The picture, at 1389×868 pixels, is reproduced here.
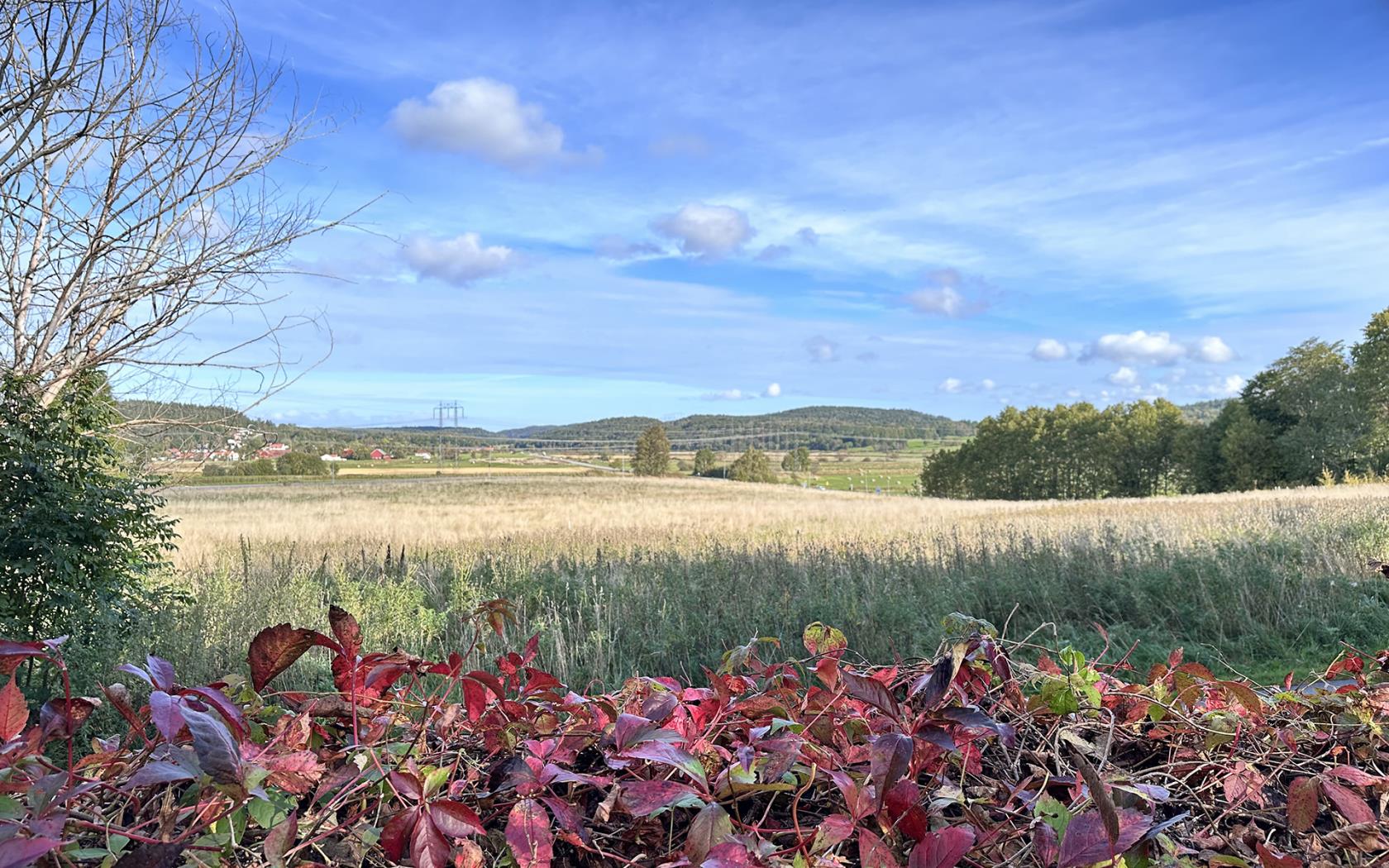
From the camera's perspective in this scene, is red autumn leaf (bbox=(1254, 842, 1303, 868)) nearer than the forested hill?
Yes

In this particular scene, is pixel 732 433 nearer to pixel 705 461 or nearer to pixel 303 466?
pixel 705 461

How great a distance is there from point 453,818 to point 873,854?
18.7 inches

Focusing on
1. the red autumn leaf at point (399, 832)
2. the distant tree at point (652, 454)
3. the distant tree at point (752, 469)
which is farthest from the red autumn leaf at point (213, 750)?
the distant tree at point (752, 469)

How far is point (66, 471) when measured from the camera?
5.05m

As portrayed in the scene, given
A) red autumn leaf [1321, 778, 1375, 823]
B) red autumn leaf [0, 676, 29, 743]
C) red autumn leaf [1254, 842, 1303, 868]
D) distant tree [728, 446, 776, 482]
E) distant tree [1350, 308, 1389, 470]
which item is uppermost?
distant tree [1350, 308, 1389, 470]

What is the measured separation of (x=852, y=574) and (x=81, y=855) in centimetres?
724

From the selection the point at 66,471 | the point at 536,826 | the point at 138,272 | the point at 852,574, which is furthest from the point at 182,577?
the point at 536,826

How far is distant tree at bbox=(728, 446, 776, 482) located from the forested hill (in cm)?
1006

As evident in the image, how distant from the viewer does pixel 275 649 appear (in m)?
0.98

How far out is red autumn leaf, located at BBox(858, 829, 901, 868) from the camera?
0.85 metres

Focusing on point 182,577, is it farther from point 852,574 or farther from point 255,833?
point 255,833

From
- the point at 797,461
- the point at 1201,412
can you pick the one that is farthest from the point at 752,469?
the point at 1201,412

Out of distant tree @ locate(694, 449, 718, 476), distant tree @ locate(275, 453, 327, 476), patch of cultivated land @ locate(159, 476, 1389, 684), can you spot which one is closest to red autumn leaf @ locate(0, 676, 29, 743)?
patch of cultivated land @ locate(159, 476, 1389, 684)

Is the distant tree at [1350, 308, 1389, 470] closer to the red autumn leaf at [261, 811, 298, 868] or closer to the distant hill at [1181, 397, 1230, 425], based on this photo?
the distant hill at [1181, 397, 1230, 425]
